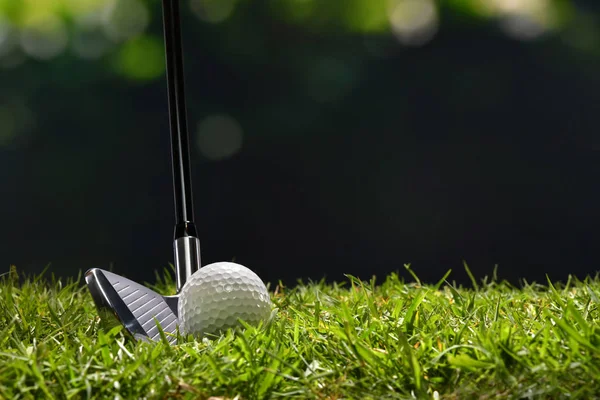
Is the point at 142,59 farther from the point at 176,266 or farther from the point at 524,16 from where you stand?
the point at 176,266

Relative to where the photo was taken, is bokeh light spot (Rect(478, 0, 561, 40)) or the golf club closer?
the golf club

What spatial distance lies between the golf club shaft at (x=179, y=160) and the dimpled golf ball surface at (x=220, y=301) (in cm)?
15

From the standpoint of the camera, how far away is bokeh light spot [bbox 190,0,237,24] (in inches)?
151

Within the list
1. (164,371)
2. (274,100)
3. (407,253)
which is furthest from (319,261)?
(164,371)

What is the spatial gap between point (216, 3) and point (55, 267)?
1.86 metres

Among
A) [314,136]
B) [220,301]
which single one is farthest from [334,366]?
[314,136]

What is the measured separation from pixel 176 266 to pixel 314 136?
2395 mm

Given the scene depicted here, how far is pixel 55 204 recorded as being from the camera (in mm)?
Result: 3594

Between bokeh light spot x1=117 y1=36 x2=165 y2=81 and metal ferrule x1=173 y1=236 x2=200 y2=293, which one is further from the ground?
bokeh light spot x1=117 y1=36 x2=165 y2=81

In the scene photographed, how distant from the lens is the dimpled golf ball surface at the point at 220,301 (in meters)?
1.06

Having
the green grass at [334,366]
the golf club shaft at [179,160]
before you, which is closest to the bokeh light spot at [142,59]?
the golf club shaft at [179,160]

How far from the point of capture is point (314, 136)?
3604 millimetres

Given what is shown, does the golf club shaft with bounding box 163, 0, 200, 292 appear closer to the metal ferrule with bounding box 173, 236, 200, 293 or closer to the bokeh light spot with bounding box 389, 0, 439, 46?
the metal ferrule with bounding box 173, 236, 200, 293

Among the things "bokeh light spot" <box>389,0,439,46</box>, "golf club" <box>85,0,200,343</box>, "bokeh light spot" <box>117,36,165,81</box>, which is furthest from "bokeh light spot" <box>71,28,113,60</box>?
"golf club" <box>85,0,200,343</box>
